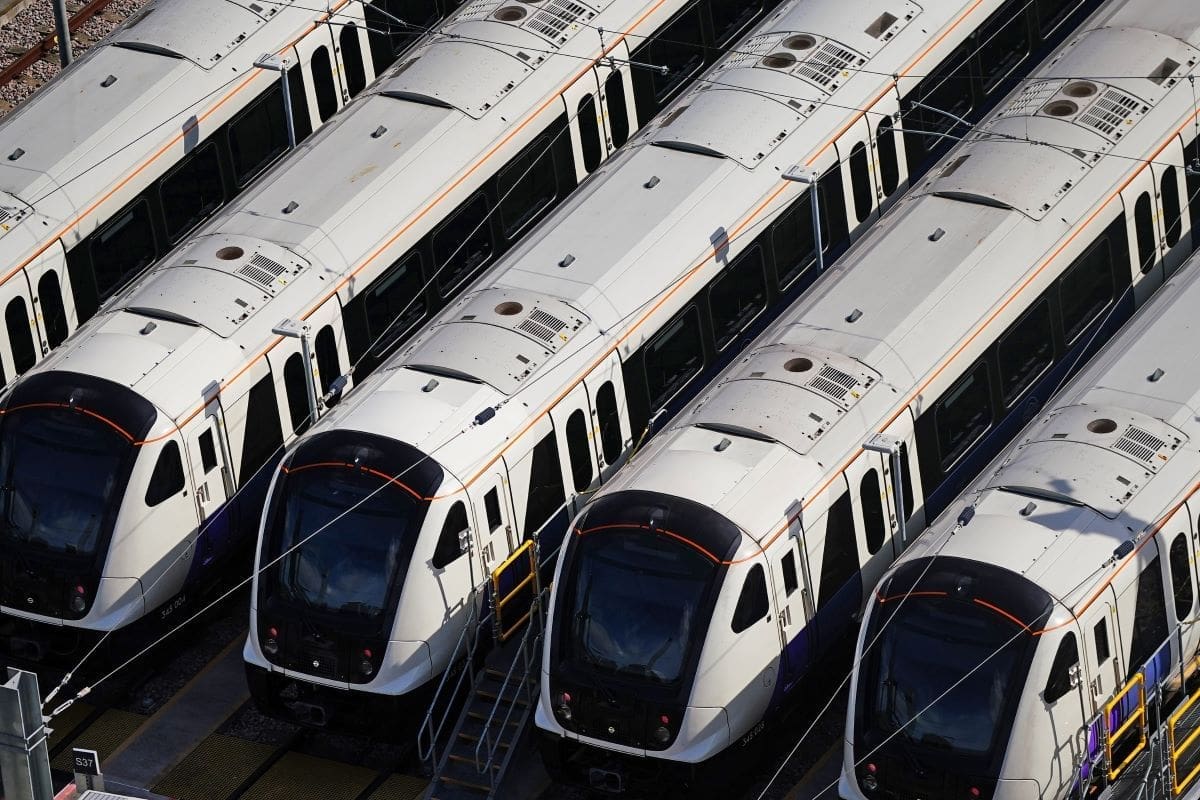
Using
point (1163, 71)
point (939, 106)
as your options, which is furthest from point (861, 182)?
point (1163, 71)

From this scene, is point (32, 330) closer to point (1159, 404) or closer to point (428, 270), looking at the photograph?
point (428, 270)

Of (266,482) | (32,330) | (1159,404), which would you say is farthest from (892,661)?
(32,330)

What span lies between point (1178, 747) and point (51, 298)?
14.4m

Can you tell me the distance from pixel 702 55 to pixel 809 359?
907 cm

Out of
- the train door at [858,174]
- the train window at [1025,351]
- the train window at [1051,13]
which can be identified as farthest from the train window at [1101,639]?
the train window at [1051,13]

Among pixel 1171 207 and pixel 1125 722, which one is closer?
pixel 1125 722

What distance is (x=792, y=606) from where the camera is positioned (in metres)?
26.0

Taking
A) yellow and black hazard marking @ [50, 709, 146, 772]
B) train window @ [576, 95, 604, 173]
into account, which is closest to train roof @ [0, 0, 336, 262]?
train window @ [576, 95, 604, 173]

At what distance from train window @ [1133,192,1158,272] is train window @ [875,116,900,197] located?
11.4ft

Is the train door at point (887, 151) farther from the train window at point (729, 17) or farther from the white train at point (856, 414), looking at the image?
the train window at point (729, 17)

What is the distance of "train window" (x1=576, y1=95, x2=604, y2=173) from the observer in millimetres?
33438

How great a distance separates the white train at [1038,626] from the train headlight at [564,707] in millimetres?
2828

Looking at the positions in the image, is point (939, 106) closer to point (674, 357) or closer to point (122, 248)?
point (674, 357)

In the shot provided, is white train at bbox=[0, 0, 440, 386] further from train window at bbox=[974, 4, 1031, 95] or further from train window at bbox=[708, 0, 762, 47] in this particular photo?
train window at bbox=[974, 4, 1031, 95]
